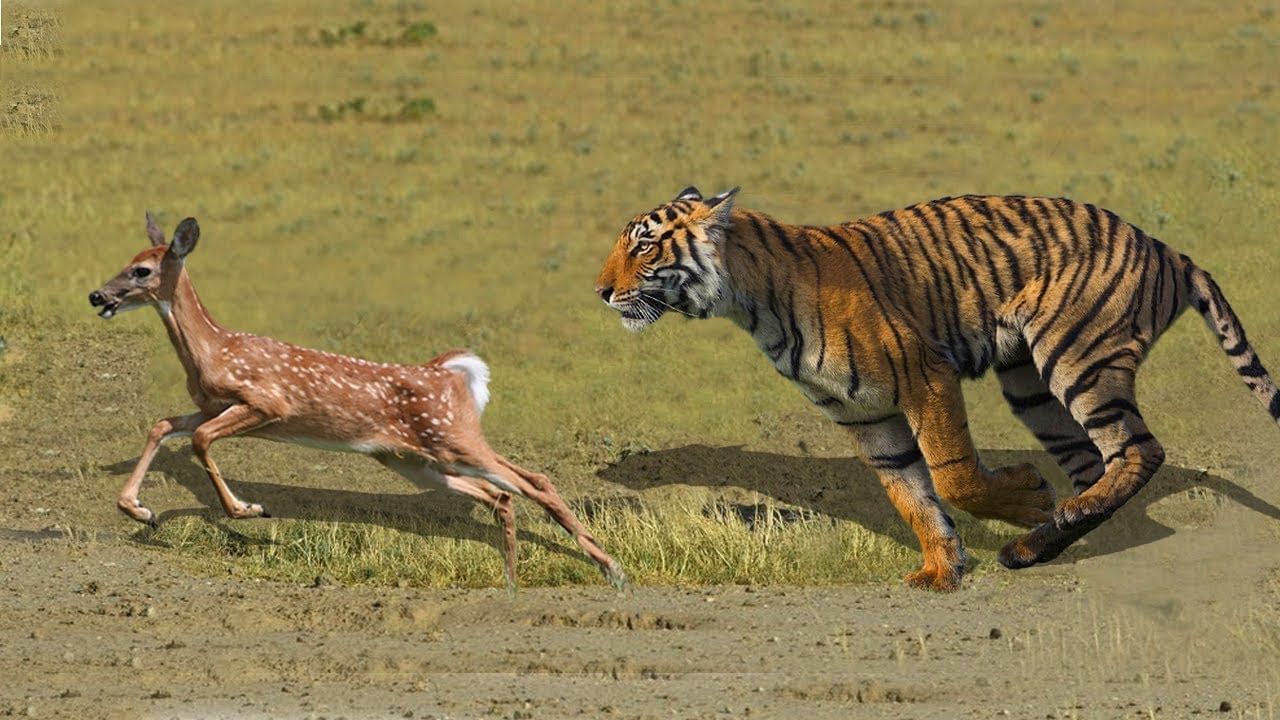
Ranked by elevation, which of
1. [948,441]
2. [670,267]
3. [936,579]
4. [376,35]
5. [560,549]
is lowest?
[936,579]

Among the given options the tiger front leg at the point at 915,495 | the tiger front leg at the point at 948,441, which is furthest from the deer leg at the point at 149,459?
the tiger front leg at the point at 948,441

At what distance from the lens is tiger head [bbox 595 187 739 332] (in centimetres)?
1245

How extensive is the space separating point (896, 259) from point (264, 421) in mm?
3664

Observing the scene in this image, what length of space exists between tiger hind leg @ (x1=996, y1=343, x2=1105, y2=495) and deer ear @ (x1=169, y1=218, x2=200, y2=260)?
4655 millimetres

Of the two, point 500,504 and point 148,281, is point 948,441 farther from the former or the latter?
point 148,281

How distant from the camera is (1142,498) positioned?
47.3ft

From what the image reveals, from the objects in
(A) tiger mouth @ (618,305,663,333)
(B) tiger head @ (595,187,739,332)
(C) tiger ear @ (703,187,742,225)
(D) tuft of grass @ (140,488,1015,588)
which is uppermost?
(C) tiger ear @ (703,187,742,225)

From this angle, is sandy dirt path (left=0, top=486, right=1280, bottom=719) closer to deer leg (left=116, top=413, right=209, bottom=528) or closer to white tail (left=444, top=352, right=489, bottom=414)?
deer leg (left=116, top=413, right=209, bottom=528)

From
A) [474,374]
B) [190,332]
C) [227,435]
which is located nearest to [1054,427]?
[474,374]

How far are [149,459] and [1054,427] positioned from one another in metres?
5.16

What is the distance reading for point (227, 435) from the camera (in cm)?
1305

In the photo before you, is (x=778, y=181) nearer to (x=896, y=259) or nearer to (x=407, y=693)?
(x=896, y=259)

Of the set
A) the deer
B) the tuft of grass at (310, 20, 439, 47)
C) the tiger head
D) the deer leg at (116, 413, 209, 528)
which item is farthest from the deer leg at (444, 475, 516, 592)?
the tuft of grass at (310, 20, 439, 47)

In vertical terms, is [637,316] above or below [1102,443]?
above
